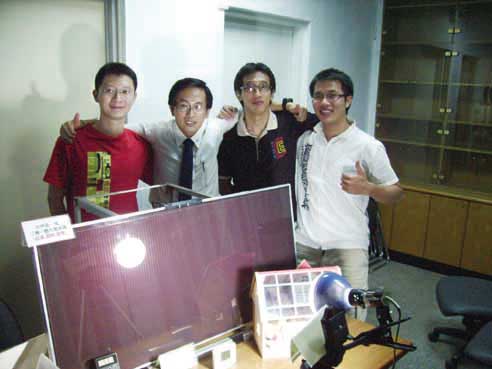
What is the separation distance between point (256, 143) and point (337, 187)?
45 centimetres

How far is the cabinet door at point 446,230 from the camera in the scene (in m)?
3.80

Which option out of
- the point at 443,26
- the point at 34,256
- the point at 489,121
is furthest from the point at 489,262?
the point at 34,256

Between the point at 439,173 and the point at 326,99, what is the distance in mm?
2598

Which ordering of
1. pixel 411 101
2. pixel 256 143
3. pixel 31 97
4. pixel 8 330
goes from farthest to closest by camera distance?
1. pixel 411 101
2. pixel 31 97
3. pixel 256 143
4. pixel 8 330

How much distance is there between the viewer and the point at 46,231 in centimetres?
101

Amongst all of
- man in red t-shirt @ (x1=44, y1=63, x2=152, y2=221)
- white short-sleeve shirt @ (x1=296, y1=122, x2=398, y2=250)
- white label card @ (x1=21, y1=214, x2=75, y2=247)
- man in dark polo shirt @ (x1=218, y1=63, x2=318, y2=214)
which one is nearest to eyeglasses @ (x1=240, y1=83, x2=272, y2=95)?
man in dark polo shirt @ (x1=218, y1=63, x2=318, y2=214)

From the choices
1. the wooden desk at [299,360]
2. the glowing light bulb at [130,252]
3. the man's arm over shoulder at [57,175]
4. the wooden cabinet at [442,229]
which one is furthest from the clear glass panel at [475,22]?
the glowing light bulb at [130,252]

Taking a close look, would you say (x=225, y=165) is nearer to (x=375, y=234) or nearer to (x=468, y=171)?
(x=375, y=234)

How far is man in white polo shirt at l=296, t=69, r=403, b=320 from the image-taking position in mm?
2021

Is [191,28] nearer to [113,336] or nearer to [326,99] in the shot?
[326,99]

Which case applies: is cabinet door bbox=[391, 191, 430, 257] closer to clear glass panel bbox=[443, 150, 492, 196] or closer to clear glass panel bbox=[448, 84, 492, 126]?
clear glass panel bbox=[443, 150, 492, 196]

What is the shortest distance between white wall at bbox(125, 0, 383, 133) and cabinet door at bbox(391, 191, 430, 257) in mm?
1441

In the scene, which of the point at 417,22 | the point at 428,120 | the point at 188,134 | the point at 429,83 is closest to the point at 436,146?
the point at 428,120

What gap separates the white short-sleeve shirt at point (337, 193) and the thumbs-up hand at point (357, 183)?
14 centimetres
